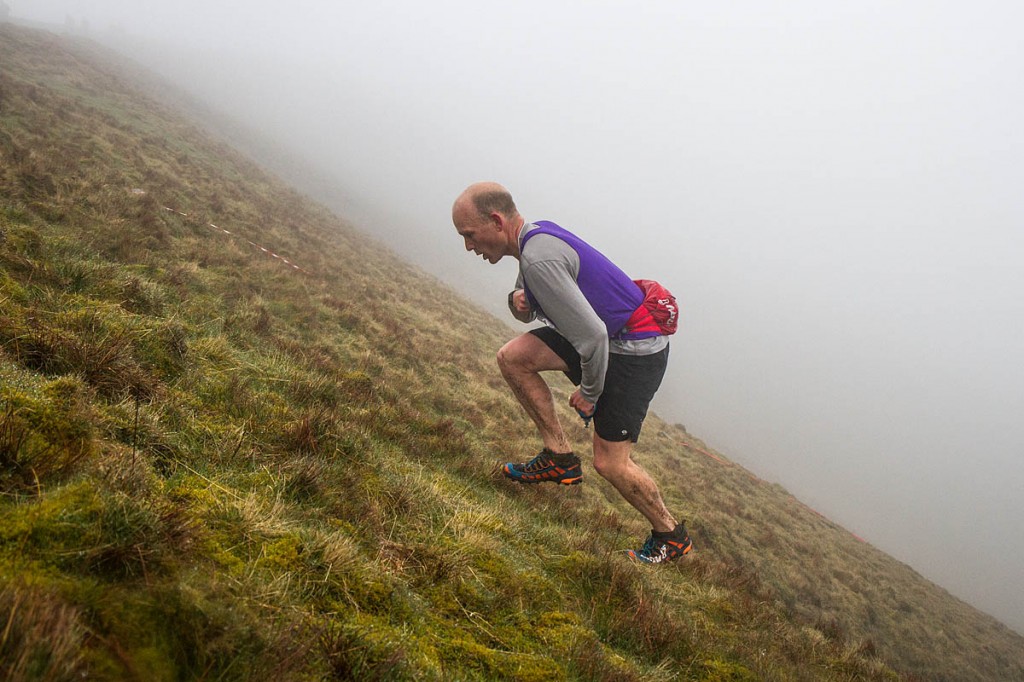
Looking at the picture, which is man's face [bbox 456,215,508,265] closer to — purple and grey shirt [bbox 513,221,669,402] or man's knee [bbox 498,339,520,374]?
purple and grey shirt [bbox 513,221,669,402]

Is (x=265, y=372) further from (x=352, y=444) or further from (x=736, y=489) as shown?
(x=736, y=489)

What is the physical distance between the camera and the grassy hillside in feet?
4.13

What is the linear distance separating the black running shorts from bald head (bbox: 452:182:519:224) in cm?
143

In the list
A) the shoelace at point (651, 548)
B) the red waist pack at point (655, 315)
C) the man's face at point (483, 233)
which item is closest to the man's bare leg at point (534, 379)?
the red waist pack at point (655, 315)

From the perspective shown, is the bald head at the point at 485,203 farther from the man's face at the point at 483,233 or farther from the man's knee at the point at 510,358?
the man's knee at the point at 510,358

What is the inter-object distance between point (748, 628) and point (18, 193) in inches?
372

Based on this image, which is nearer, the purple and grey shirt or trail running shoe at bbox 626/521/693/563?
the purple and grey shirt

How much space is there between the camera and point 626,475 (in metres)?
3.84

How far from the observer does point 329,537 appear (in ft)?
6.63

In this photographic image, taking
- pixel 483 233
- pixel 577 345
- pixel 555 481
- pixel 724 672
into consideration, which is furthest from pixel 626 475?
pixel 483 233

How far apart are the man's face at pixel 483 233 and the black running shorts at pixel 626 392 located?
1.22 m

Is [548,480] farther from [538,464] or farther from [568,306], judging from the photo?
[568,306]

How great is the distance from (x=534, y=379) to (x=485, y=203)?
5.62ft

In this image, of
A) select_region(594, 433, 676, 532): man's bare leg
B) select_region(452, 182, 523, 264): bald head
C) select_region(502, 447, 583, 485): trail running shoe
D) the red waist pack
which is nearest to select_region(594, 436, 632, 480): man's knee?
select_region(594, 433, 676, 532): man's bare leg
